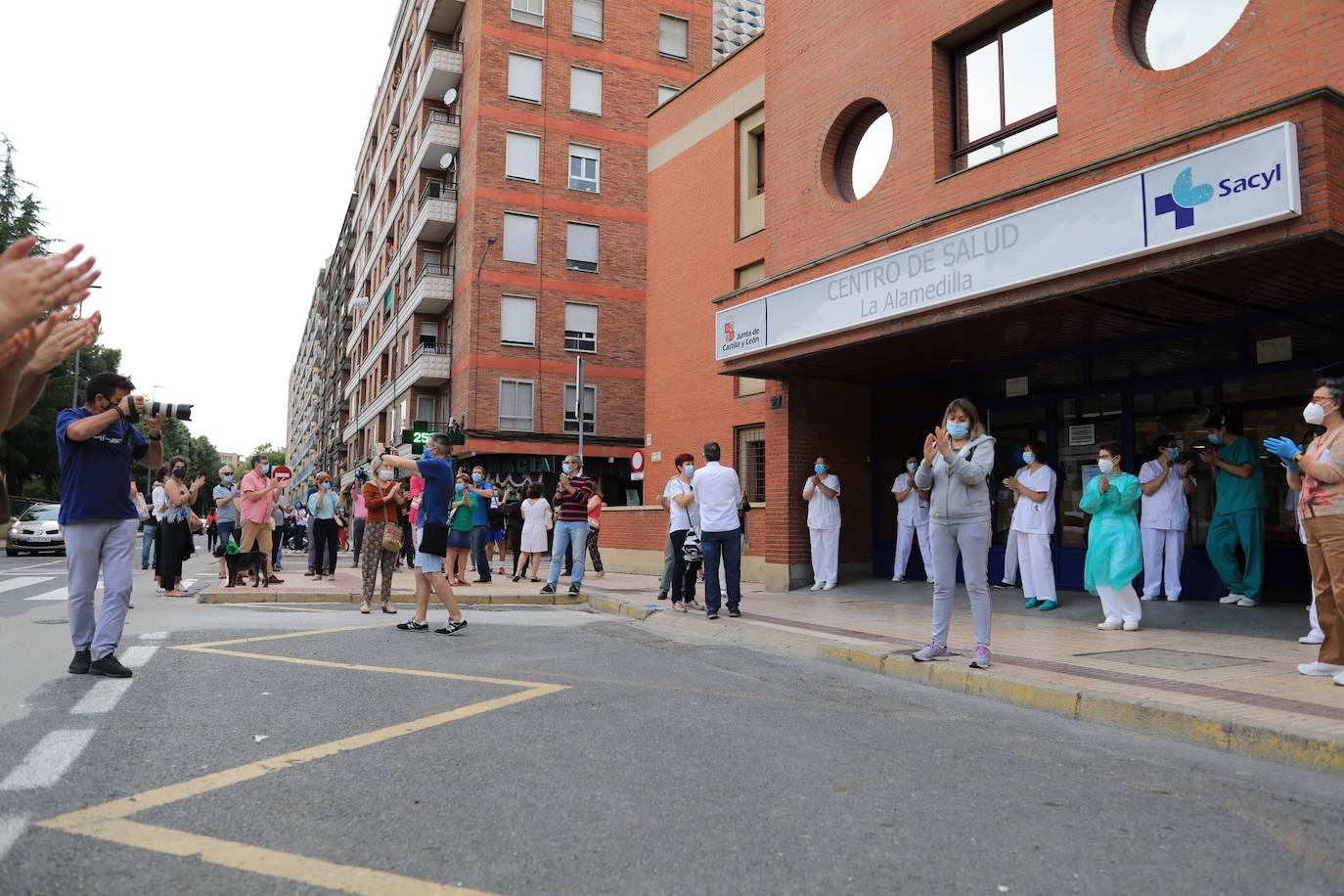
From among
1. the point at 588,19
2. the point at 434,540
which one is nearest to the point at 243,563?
the point at 434,540

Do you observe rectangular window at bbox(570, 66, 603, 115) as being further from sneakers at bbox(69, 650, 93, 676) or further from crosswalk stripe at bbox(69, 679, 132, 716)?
crosswalk stripe at bbox(69, 679, 132, 716)

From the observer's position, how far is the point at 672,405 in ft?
63.6

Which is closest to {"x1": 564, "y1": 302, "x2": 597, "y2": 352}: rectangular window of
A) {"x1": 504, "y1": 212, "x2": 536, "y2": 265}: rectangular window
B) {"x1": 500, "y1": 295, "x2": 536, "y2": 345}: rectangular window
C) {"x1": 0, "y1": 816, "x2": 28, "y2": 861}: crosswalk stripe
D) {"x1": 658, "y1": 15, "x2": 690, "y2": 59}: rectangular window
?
{"x1": 500, "y1": 295, "x2": 536, "y2": 345}: rectangular window

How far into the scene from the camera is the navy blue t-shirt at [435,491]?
8.52 meters

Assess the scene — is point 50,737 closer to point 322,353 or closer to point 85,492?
point 85,492

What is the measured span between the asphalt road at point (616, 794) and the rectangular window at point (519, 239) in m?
26.7

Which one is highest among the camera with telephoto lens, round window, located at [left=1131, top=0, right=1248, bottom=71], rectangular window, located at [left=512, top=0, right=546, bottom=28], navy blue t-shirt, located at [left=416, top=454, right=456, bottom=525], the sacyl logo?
rectangular window, located at [left=512, top=0, right=546, bottom=28]

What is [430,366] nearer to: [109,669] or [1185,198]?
[109,669]

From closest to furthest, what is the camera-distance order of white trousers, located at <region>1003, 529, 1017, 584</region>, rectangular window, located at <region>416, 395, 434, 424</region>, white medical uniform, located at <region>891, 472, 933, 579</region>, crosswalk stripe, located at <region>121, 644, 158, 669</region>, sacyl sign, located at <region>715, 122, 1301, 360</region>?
crosswalk stripe, located at <region>121, 644, 158, 669</region>, sacyl sign, located at <region>715, 122, 1301, 360</region>, white trousers, located at <region>1003, 529, 1017, 584</region>, white medical uniform, located at <region>891, 472, 933, 579</region>, rectangular window, located at <region>416, 395, 434, 424</region>

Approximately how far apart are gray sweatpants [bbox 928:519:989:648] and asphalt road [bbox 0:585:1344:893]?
810 mm

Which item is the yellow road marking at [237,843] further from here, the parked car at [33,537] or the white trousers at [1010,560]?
the parked car at [33,537]

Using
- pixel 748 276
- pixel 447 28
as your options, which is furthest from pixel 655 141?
pixel 447 28

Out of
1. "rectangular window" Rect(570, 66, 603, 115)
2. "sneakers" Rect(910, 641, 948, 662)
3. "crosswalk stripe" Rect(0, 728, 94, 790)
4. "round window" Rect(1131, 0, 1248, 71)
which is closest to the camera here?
"crosswalk stripe" Rect(0, 728, 94, 790)

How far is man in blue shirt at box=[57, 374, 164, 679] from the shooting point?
591cm
